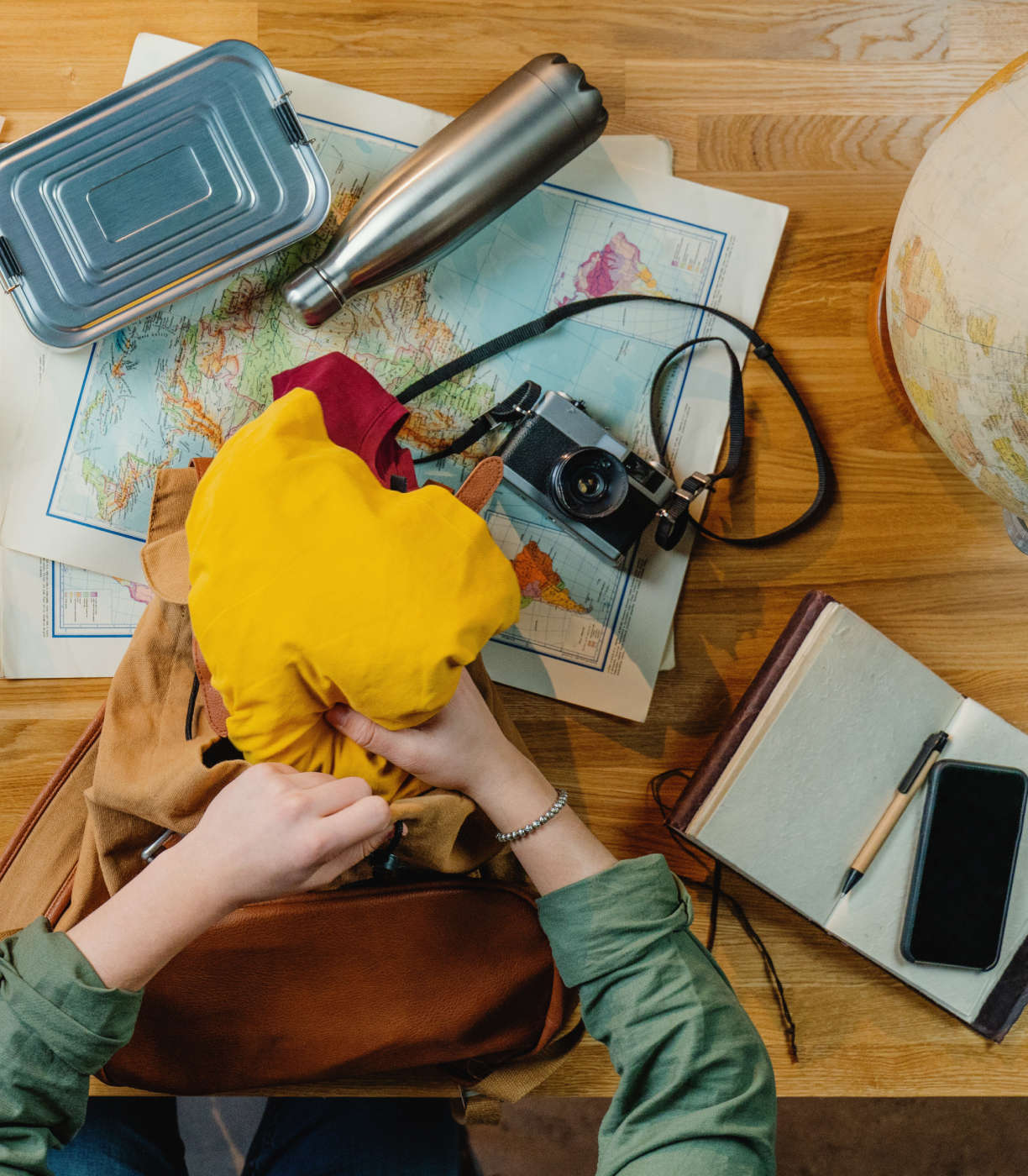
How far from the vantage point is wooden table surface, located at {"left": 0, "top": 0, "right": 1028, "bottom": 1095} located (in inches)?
26.9

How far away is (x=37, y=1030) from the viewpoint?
0.47 metres

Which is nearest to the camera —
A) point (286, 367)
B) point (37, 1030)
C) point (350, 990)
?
point (37, 1030)

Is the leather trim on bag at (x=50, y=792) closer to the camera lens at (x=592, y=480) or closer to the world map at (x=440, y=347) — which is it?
the world map at (x=440, y=347)

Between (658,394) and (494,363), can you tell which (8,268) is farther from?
(658,394)

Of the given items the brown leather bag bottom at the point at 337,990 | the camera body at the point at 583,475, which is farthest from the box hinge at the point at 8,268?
the brown leather bag bottom at the point at 337,990

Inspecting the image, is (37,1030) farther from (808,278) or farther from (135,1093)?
(808,278)

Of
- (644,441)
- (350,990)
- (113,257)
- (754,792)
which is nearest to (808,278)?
(644,441)

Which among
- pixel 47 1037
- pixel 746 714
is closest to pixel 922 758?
pixel 746 714

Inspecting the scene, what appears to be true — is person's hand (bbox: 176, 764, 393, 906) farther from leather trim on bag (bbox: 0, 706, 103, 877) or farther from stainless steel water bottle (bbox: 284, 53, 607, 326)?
stainless steel water bottle (bbox: 284, 53, 607, 326)

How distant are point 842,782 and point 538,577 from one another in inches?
11.0

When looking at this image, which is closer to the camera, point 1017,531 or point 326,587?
point 326,587

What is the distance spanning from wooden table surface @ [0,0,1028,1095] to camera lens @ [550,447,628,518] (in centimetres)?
11

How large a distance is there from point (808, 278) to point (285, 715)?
537 mm

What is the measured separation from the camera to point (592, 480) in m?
0.66
